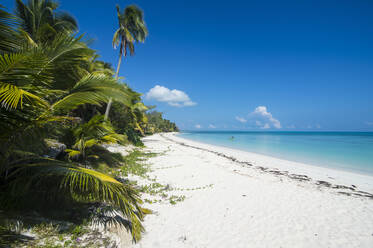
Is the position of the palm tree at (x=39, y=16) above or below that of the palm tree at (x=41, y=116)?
A: above

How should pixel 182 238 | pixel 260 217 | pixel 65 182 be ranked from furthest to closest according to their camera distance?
pixel 260 217
pixel 182 238
pixel 65 182

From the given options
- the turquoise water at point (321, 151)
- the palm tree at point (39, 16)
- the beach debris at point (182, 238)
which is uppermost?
the palm tree at point (39, 16)

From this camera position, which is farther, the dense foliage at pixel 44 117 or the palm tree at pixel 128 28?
the palm tree at pixel 128 28

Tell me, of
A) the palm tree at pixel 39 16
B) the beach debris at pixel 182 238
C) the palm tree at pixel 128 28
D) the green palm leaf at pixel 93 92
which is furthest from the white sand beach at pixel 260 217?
the palm tree at pixel 128 28

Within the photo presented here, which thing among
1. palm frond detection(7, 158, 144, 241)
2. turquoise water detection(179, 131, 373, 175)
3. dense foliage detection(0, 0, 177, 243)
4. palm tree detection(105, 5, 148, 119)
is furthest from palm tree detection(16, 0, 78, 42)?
turquoise water detection(179, 131, 373, 175)

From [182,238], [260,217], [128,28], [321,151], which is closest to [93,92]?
[182,238]

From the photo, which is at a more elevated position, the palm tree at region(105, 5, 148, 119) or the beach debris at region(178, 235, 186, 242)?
the palm tree at region(105, 5, 148, 119)

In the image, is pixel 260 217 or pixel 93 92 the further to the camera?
pixel 260 217

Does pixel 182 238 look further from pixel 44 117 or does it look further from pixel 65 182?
pixel 44 117

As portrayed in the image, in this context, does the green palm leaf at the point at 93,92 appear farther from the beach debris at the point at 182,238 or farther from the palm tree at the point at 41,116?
the beach debris at the point at 182,238

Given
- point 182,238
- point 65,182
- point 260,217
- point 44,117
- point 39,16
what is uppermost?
point 39,16

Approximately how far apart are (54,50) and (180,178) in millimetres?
6300

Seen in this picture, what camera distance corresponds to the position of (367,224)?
4094 millimetres

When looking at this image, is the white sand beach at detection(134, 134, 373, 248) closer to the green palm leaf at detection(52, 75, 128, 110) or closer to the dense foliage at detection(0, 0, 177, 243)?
Answer: the dense foliage at detection(0, 0, 177, 243)
